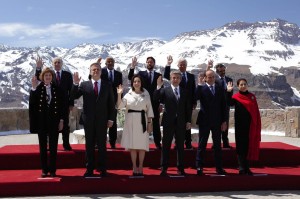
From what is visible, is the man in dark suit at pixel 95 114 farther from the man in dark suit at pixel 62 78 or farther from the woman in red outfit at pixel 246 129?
the woman in red outfit at pixel 246 129

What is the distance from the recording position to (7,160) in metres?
6.97

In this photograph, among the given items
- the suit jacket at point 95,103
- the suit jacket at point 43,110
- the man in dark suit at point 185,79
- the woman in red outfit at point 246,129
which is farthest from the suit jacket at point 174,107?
the suit jacket at point 43,110

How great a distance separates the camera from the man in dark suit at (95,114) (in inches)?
239

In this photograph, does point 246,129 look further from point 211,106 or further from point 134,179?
point 134,179

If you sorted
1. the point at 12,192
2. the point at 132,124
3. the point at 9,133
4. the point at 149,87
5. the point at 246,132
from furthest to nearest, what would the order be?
the point at 9,133 → the point at 149,87 → the point at 246,132 → the point at 132,124 → the point at 12,192

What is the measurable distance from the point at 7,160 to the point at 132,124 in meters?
2.41

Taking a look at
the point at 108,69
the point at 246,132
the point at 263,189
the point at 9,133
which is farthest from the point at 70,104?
the point at 9,133

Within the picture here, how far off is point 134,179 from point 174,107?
1261 millimetres

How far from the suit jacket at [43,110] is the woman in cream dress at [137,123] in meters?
0.99

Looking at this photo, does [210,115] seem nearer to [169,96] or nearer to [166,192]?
[169,96]

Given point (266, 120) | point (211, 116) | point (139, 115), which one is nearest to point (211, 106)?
point (211, 116)

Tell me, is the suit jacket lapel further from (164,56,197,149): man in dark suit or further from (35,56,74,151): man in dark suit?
(35,56,74,151): man in dark suit

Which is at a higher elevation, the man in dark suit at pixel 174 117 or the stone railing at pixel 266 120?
the man in dark suit at pixel 174 117

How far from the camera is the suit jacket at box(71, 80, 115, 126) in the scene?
609cm
